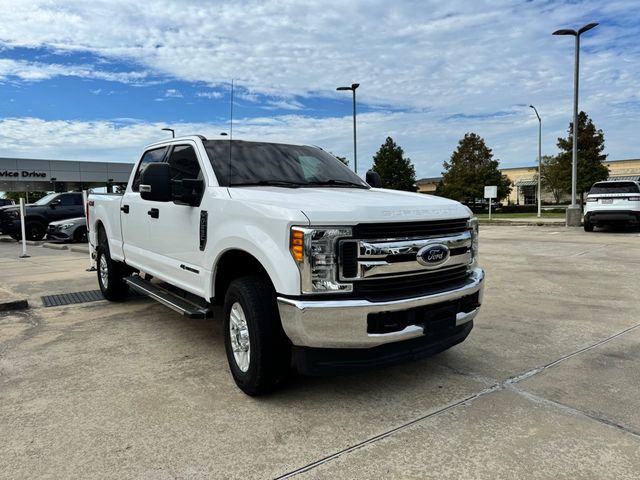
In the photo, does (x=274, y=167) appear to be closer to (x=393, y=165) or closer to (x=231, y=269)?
(x=231, y=269)

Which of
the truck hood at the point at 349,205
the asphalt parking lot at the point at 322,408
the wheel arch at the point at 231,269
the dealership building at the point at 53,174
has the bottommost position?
the asphalt parking lot at the point at 322,408

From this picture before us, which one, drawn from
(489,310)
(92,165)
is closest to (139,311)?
(489,310)

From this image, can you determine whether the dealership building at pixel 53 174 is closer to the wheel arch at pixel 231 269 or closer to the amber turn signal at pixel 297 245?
the wheel arch at pixel 231 269

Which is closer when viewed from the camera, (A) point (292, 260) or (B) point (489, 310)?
(A) point (292, 260)

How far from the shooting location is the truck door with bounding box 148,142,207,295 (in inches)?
167

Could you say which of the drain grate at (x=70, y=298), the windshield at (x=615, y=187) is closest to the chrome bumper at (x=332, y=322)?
the drain grate at (x=70, y=298)

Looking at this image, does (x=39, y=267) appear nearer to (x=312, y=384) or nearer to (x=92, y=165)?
(x=312, y=384)

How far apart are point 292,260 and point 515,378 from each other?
207 centimetres

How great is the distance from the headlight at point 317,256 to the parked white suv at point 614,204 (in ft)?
51.3

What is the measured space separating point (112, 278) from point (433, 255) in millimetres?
4770

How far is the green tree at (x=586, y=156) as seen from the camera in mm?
37875

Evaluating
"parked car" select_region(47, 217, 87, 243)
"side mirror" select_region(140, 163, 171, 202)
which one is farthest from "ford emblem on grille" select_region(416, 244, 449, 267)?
"parked car" select_region(47, 217, 87, 243)

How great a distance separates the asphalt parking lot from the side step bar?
46 centimetres

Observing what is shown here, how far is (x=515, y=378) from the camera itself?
3.91 m
